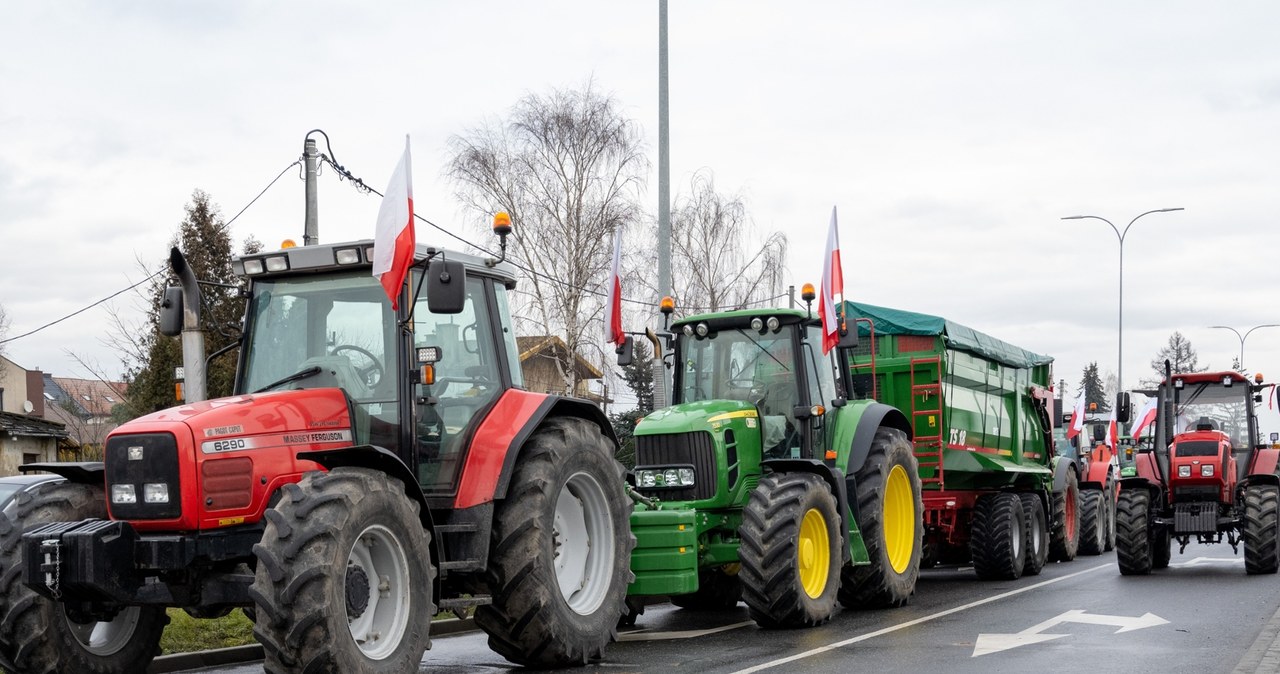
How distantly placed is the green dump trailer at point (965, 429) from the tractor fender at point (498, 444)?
4755 millimetres

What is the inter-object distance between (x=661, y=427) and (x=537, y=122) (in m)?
27.8

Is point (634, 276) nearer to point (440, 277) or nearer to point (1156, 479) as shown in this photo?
point (1156, 479)

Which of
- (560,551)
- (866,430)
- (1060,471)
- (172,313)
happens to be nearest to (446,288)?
(172,313)

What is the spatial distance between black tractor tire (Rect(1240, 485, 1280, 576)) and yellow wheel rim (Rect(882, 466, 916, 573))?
16.8 feet

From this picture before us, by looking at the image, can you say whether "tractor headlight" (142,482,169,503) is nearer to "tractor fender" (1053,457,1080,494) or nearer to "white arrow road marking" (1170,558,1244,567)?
"white arrow road marking" (1170,558,1244,567)

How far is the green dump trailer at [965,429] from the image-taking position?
15.4m

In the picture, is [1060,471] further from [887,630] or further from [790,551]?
[790,551]

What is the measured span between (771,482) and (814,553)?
2.60ft

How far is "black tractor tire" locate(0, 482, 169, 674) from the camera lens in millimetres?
7684

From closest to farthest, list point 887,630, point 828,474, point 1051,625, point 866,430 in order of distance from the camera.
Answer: point 887,630 < point 1051,625 < point 828,474 < point 866,430

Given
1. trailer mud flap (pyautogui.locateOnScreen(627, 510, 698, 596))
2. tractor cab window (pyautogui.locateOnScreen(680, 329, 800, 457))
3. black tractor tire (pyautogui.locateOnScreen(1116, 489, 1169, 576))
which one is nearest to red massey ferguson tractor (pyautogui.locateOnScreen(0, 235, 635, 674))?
trailer mud flap (pyautogui.locateOnScreen(627, 510, 698, 596))

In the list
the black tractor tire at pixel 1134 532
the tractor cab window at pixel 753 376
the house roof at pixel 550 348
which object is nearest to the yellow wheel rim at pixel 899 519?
the tractor cab window at pixel 753 376

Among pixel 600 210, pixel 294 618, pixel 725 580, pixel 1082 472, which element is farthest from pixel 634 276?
pixel 294 618

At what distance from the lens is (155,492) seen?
24.9 ft
